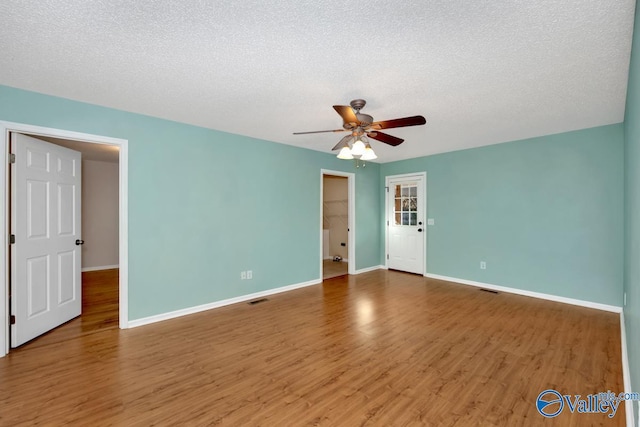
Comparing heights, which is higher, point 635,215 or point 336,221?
point 635,215

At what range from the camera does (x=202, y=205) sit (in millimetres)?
3748

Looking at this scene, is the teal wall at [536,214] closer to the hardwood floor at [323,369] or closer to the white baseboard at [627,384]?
the hardwood floor at [323,369]

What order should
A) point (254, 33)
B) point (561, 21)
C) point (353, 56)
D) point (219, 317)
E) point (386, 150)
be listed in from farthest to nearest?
1. point (386, 150)
2. point (219, 317)
3. point (353, 56)
4. point (254, 33)
5. point (561, 21)

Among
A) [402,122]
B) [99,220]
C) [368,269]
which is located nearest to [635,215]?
[402,122]

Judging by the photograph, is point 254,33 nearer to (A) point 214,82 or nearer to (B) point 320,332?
(A) point 214,82

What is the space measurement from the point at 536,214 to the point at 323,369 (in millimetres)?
3966

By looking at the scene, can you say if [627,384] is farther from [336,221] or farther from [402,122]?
[336,221]

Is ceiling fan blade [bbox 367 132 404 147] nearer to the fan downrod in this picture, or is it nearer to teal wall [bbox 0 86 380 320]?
the fan downrod

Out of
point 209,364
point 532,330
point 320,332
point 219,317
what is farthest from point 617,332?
point 219,317

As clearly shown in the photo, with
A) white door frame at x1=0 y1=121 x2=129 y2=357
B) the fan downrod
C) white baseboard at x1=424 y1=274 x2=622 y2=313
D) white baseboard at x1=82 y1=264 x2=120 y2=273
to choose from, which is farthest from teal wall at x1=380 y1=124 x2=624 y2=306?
white baseboard at x1=82 y1=264 x2=120 y2=273

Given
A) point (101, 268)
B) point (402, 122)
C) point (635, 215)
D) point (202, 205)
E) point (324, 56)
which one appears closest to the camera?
point (635, 215)

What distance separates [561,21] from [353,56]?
1.25m

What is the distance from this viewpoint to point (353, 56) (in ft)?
6.74

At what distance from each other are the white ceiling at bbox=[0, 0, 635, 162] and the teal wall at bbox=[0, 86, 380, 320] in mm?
255
